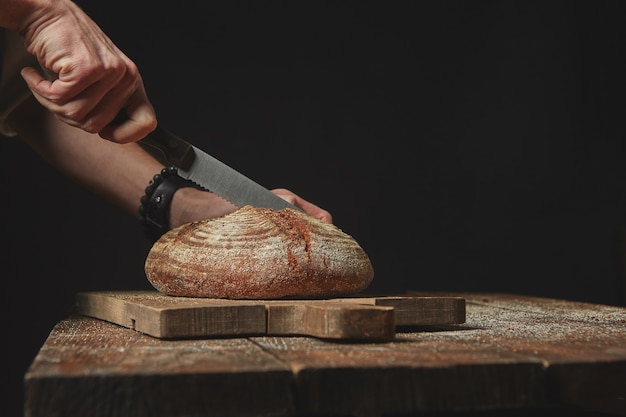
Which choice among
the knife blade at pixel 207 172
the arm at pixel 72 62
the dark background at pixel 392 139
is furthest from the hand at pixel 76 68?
the dark background at pixel 392 139

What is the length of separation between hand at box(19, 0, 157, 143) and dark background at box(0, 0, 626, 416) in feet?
5.61

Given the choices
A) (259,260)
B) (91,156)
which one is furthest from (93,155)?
(259,260)

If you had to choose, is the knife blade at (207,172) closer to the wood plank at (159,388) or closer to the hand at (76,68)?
the hand at (76,68)

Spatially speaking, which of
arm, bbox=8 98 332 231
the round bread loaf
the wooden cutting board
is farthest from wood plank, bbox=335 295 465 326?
arm, bbox=8 98 332 231

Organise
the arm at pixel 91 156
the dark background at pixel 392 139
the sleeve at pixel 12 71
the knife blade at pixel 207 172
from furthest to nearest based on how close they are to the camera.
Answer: the dark background at pixel 392 139 < the arm at pixel 91 156 < the sleeve at pixel 12 71 < the knife blade at pixel 207 172

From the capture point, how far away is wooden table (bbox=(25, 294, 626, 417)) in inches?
37.4

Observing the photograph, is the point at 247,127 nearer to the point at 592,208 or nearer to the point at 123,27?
the point at 123,27

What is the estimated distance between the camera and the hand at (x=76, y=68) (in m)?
1.58

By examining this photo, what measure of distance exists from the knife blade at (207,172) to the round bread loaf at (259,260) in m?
0.16

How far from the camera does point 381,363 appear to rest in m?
1.02

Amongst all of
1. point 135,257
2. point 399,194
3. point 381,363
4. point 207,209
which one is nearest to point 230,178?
point 207,209

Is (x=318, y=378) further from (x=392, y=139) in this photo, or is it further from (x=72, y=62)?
(x=392, y=139)

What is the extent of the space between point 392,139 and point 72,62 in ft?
7.50

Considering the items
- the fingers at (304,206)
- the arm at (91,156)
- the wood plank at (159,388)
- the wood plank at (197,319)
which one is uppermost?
the arm at (91,156)
